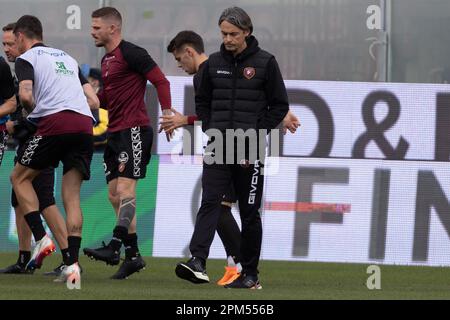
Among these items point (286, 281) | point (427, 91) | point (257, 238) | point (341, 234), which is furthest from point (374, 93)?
point (257, 238)

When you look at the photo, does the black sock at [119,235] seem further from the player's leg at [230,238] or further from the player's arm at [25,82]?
the player's arm at [25,82]

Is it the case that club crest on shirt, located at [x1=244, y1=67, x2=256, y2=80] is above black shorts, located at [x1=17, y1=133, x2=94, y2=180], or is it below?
above

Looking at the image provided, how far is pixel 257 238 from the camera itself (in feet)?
35.4

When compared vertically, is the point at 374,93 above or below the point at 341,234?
above

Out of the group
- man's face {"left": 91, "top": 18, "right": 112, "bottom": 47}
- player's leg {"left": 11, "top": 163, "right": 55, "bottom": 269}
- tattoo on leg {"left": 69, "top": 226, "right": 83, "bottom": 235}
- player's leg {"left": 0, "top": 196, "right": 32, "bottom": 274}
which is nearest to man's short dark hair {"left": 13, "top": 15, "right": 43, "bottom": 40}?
man's face {"left": 91, "top": 18, "right": 112, "bottom": 47}

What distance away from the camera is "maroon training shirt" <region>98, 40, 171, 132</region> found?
11867 mm

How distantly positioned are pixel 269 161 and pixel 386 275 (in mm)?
2688

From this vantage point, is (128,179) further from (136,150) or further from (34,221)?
(34,221)

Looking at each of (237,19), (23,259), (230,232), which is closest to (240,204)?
(230,232)

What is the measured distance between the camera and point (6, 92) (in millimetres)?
11430

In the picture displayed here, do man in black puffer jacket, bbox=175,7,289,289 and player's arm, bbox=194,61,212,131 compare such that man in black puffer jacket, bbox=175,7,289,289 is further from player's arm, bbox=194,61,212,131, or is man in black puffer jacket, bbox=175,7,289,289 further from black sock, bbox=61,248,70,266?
black sock, bbox=61,248,70,266

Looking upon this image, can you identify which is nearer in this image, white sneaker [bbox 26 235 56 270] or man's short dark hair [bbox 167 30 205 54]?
white sneaker [bbox 26 235 56 270]

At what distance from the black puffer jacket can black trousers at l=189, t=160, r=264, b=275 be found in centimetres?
32

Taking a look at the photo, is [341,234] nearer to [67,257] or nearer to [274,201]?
[274,201]
